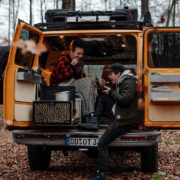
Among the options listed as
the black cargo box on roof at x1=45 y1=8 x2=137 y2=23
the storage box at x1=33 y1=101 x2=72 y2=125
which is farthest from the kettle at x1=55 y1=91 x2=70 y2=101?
the black cargo box on roof at x1=45 y1=8 x2=137 y2=23

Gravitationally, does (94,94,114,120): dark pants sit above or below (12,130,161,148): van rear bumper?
above

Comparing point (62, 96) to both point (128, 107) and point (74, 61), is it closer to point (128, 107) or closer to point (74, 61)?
point (74, 61)

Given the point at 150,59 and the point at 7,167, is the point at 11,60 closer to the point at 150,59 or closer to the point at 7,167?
the point at 150,59

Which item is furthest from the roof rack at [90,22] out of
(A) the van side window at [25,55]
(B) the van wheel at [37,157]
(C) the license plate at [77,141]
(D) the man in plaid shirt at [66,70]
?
(B) the van wheel at [37,157]

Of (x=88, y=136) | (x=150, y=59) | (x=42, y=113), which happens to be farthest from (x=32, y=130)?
(x=150, y=59)

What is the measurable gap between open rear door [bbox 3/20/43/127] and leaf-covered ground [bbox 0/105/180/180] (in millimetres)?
1134

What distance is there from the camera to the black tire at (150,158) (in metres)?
5.09

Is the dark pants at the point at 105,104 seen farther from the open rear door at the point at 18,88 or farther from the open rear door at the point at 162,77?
the open rear door at the point at 18,88

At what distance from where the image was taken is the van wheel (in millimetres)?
5422

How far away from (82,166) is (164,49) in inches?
115

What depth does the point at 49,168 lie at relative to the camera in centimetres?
602

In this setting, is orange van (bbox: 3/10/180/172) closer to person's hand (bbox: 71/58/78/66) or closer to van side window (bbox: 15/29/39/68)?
van side window (bbox: 15/29/39/68)

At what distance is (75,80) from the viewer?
17.9 feet

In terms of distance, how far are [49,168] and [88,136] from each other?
67.5 inches
